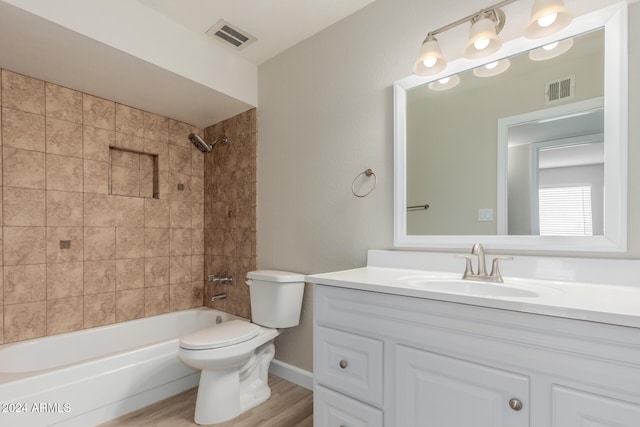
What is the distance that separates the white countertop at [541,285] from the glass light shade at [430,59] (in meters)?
0.85

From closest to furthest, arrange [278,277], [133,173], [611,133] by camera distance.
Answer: [611,133]
[278,277]
[133,173]

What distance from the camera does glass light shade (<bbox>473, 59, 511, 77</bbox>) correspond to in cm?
135

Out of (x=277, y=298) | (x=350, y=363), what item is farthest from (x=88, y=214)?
(x=350, y=363)

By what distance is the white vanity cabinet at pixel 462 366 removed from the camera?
703mm

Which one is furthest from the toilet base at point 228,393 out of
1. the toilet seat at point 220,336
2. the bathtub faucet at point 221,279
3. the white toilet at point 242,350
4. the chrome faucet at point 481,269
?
the chrome faucet at point 481,269

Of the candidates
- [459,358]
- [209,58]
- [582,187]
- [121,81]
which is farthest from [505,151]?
[121,81]

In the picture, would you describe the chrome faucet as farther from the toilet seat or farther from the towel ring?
the toilet seat

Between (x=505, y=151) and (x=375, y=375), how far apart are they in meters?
1.08

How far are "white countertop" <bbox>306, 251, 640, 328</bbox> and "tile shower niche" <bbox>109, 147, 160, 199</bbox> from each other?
1.97 m

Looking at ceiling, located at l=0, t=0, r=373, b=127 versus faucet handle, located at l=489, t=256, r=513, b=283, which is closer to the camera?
faucet handle, located at l=489, t=256, r=513, b=283

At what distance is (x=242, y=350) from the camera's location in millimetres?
1699

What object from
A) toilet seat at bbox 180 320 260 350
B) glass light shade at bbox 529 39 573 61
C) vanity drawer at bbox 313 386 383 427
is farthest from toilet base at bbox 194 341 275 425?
glass light shade at bbox 529 39 573 61

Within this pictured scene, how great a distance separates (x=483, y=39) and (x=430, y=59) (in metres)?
0.22

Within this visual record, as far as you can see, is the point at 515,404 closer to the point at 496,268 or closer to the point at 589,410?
the point at 589,410
